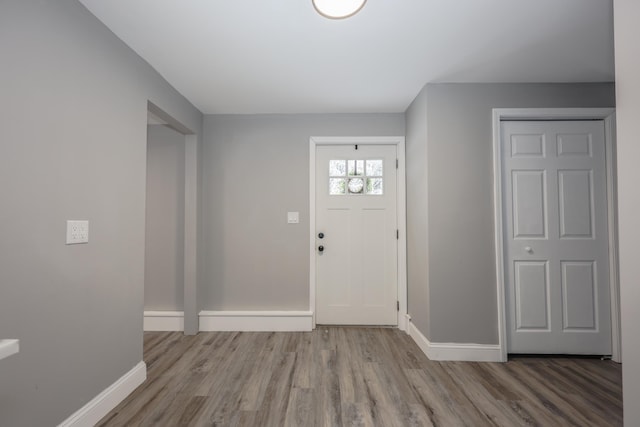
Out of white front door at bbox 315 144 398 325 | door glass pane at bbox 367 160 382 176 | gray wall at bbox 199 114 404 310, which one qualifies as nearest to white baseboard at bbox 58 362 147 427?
gray wall at bbox 199 114 404 310

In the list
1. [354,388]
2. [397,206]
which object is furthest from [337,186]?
[354,388]

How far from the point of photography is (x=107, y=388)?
1855mm

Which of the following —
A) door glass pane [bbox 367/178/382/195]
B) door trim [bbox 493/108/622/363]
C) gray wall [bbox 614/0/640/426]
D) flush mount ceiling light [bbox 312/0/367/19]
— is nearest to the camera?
gray wall [bbox 614/0/640/426]

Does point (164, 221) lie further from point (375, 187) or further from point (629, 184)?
point (629, 184)

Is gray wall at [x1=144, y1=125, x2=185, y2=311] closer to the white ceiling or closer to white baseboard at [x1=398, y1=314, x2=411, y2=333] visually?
the white ceiling

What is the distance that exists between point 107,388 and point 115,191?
1.25 meters

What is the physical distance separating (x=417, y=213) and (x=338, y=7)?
1.95 m

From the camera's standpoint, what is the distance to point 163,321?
324cm

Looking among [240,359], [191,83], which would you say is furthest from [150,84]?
[240,359]

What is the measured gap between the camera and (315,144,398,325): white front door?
10.9ft

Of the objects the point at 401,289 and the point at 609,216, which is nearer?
the point at 609,216

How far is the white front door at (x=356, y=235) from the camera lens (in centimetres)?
333

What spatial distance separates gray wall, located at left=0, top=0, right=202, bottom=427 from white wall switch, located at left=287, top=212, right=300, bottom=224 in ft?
4.89

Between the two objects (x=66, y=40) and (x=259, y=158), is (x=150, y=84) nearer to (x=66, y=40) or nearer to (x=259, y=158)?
(x=66, y=40)
